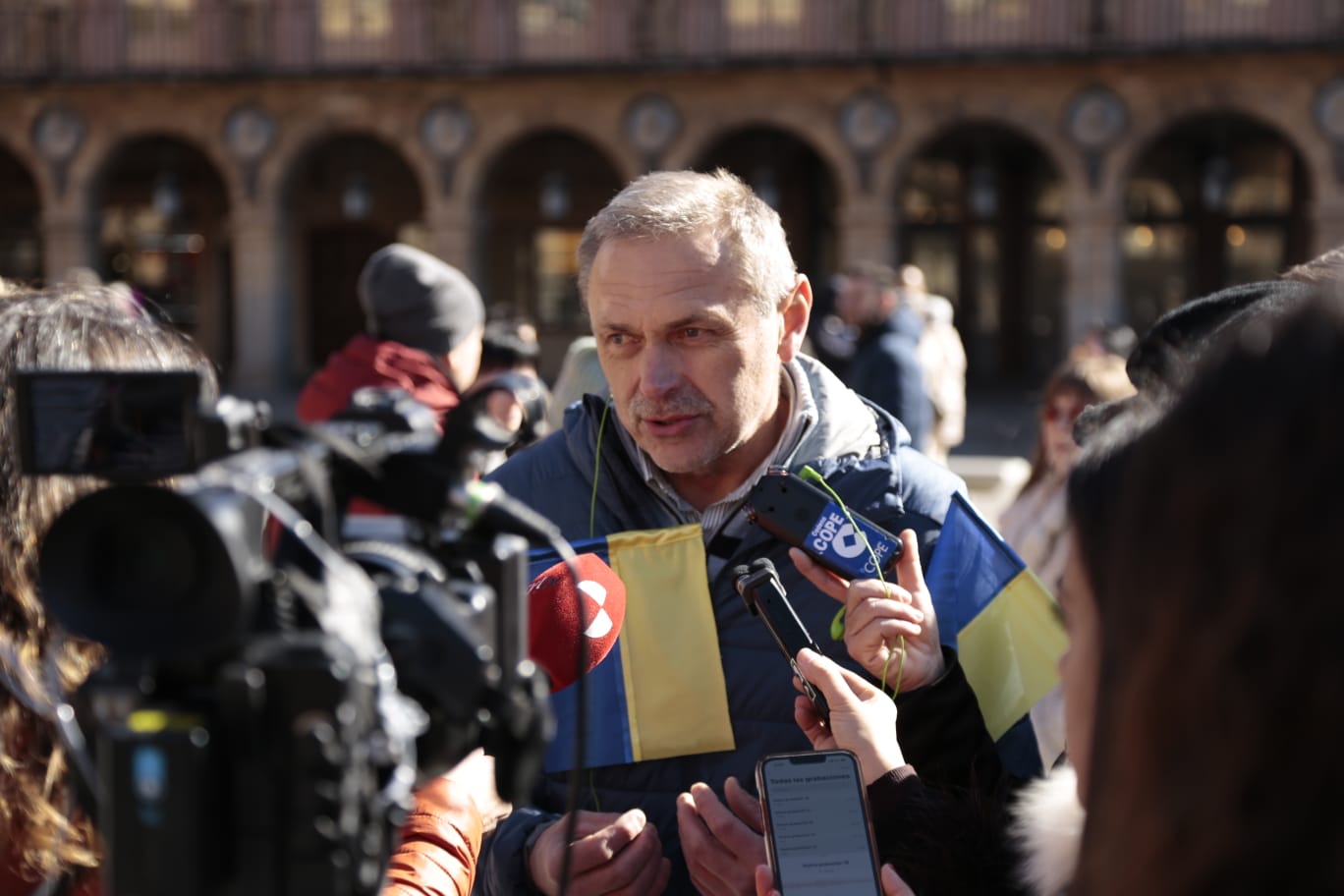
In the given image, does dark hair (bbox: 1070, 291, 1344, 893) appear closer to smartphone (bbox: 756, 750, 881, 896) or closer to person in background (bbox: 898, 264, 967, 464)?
smartphone (bbox: 756, 750, 881, 896)

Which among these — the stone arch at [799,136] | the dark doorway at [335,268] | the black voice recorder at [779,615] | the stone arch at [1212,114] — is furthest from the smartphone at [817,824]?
the dark doorway at [335,268]

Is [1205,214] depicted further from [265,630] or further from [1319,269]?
[265,630]

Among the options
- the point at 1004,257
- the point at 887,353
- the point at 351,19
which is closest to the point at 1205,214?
the point at 1004,257

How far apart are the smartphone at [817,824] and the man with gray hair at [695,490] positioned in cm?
41

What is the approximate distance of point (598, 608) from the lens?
2453 millimetres

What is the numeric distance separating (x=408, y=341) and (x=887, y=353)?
118 inches

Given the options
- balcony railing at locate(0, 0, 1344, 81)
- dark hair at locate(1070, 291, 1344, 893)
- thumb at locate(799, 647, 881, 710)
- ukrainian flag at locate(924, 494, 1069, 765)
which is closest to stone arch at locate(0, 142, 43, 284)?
balcony railing at locate(0, 0, 1344, 81)

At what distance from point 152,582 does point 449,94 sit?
24.0 metres

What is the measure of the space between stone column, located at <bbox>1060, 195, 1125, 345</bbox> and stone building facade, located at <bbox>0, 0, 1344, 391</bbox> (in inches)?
1.6

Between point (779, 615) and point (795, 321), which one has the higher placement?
point (795, 321)

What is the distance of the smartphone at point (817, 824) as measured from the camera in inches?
82.9

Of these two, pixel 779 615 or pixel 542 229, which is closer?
pixel 779 615

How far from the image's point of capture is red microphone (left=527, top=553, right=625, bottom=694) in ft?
7.72

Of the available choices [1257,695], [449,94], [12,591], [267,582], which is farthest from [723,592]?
[449,94]
